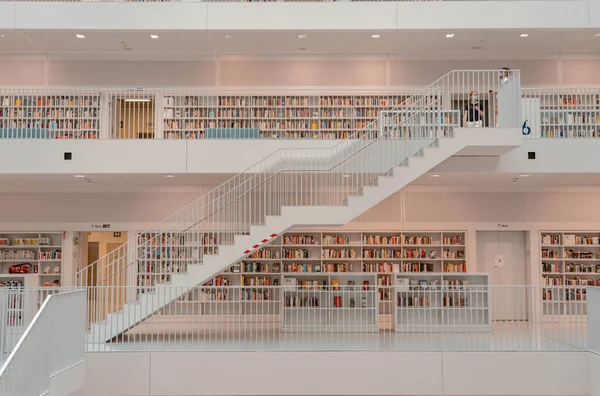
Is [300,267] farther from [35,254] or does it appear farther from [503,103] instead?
[35,254]

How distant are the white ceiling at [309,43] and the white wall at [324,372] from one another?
661 cm

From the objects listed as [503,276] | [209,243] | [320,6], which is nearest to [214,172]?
[209,243]

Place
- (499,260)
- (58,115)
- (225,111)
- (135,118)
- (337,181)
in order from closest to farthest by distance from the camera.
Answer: (337,181) → (58,115) → (225,111) → (499,260) → (135,118)

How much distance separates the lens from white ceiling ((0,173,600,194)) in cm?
1313

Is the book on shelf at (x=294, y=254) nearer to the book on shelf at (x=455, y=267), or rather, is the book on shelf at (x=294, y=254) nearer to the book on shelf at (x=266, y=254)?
the book on shelf at (x=266, y=254)

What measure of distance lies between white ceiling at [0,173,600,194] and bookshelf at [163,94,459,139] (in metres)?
1.13

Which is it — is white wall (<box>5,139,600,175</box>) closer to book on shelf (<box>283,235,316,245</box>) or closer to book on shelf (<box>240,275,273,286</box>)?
book on shelf (<box>283,235,316,245</box>)

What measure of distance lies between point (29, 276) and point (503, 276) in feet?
31.2

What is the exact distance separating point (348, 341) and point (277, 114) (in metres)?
5.69

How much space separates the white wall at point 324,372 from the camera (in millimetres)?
9656

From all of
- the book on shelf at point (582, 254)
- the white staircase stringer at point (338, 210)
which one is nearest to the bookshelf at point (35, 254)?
the white staircase stringer at point (338, 210)

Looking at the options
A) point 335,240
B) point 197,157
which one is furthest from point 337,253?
point 197,157

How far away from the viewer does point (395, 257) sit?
48.2 feet

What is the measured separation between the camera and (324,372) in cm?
970
